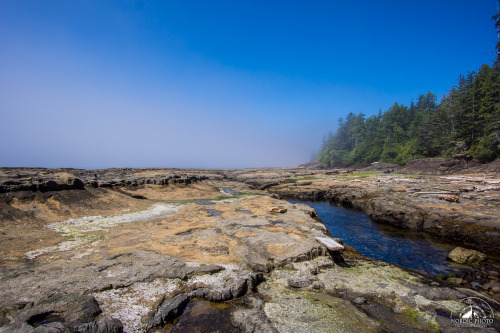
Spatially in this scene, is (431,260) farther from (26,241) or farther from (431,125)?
(431,125)

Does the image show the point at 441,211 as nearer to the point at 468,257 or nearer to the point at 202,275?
the point at 468,257

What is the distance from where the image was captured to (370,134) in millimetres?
76812

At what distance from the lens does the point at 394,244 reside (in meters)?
11.7

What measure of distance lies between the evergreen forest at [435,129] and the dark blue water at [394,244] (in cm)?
3272

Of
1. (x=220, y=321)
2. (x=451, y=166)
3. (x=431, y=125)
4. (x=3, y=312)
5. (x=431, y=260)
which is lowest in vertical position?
(x=431, y=260)

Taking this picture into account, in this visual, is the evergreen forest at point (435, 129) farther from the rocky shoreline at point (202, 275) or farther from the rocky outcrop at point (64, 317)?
the rocky outcrop at point (64, 317)

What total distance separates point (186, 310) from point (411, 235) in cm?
1380

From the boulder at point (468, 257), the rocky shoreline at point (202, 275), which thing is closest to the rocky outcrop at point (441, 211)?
the rocky shoreline at point (202, 275)

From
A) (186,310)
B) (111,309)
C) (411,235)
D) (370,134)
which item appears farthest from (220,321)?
(370,134)

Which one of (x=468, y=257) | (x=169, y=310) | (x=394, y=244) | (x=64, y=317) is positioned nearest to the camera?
(x=64, y=317)

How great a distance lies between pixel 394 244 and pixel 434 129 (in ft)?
188

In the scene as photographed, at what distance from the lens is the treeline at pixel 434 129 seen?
37969 mm

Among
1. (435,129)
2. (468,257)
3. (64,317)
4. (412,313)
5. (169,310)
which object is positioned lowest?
(468,257)

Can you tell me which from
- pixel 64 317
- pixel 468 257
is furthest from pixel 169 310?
pixel 468 257
